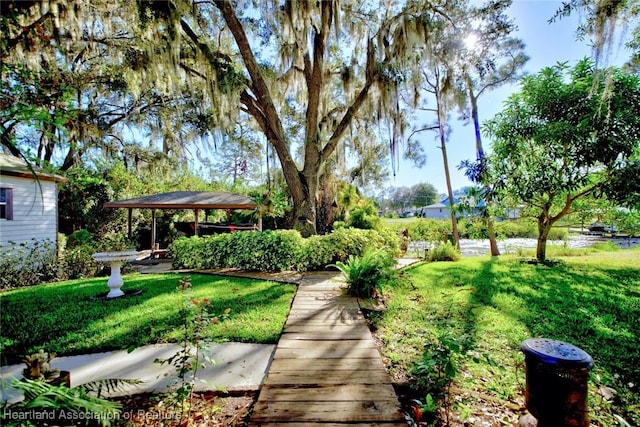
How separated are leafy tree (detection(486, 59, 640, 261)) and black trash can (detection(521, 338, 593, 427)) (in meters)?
5.03

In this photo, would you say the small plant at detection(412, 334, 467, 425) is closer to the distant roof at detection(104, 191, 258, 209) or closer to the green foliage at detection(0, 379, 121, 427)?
the green foliage at detection(0, 379, 121, 427)

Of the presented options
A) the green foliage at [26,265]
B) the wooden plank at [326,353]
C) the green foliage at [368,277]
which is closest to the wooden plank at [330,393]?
the wooden plank at [326,353]

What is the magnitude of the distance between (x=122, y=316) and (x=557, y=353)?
442 centimetres

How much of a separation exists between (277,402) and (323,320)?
1.56m

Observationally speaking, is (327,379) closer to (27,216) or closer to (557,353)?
(557,353)

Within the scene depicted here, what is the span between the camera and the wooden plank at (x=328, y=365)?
2398 mm

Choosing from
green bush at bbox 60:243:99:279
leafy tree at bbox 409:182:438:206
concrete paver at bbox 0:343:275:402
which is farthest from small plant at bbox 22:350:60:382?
leafy tree at bbox 409:182:438:206

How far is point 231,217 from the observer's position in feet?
49.3

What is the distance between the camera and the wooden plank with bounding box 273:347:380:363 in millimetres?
2605

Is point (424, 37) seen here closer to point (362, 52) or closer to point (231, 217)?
point (362, 52)

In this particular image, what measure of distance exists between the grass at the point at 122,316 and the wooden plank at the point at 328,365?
0.51 m

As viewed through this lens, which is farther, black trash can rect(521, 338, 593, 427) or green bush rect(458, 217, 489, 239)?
green bush rect(458, 217, 489, 239)

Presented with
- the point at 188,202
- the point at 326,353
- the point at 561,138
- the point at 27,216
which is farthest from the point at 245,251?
the point at 561,138

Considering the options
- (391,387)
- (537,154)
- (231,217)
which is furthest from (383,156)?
(391,387)
